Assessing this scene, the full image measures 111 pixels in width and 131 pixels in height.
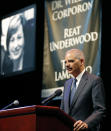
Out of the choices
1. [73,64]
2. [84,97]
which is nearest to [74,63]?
[73,64]

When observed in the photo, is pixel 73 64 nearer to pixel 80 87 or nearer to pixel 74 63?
pixel 74 63

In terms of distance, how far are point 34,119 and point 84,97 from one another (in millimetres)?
838

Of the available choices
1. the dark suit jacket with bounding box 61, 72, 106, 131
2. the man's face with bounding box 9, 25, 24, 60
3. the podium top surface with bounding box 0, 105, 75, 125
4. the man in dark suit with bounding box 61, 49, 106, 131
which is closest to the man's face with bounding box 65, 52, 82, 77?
the man in dark suit with bounding box 61, 49, 106, 131

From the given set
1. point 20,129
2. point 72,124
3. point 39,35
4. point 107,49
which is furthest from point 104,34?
point 20,129

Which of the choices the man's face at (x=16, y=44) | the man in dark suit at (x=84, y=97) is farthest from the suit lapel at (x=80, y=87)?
the man's face at (x=16, y=44)

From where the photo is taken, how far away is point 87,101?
2955 millimetres

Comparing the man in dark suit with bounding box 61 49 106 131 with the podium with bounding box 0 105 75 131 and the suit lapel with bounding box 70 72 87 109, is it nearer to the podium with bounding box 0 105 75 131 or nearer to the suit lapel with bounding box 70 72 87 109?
the suit lapel with bounding box 70 72 87 109

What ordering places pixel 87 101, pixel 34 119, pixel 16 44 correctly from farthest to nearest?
pixel 16 44
pixel 87 101
pixel 34 119

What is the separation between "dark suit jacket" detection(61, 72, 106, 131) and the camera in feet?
9.33

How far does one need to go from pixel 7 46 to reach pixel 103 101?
3.08m

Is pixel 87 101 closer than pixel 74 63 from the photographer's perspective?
Yes

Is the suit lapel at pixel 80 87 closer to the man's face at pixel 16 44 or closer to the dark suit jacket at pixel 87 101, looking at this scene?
the dark suit jacket at pixel 87 101

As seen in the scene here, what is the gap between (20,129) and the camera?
7.50ft

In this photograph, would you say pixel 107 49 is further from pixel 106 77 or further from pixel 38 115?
pixel 38 115
